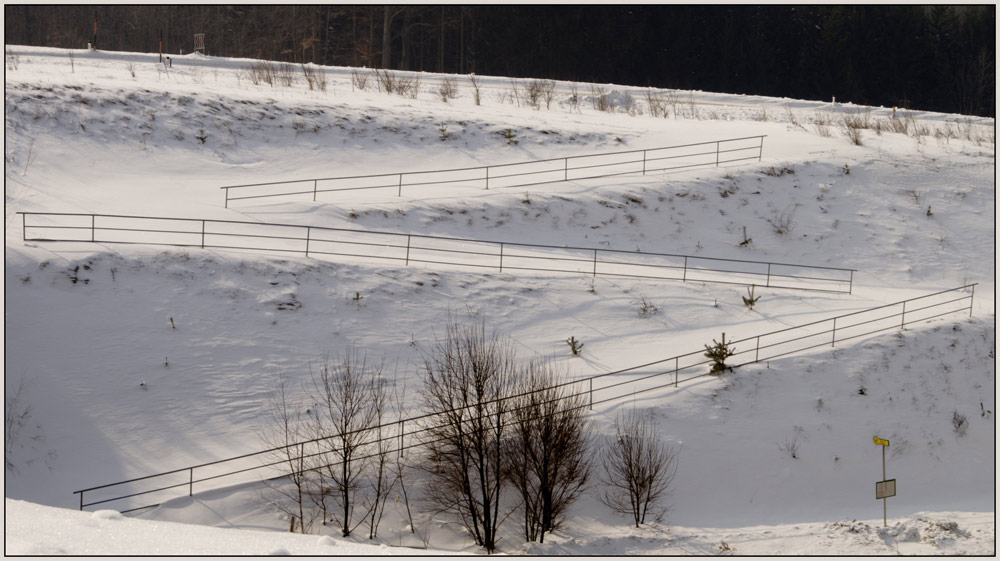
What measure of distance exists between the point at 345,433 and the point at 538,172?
18.1 meters

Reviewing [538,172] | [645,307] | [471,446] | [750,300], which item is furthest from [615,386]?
[538,172]

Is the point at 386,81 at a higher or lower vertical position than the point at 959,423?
higher

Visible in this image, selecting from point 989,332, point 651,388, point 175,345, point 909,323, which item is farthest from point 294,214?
point 989,332

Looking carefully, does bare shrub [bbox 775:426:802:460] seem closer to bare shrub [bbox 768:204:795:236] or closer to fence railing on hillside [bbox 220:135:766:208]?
bare shrub [bbox 768:204:795:236]

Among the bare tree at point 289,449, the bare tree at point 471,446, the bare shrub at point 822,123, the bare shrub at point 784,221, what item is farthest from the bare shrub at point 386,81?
the bare tree at point 471,446

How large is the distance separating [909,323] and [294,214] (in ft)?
62.3

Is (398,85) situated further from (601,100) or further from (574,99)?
(601,100)

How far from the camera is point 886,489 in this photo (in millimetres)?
20594

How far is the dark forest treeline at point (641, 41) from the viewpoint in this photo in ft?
226

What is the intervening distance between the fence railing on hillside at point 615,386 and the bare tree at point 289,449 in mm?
116

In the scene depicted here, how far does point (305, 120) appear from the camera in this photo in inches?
1480

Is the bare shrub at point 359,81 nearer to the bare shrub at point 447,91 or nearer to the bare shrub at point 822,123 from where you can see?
the bare shrub at point 447,91

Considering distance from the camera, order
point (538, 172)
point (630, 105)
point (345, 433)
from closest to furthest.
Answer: point (345, 433) < point (538, 172) < point (630, 105)

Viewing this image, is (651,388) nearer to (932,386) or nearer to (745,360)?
(745,360)
